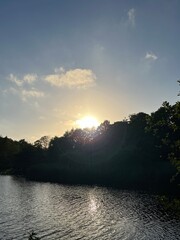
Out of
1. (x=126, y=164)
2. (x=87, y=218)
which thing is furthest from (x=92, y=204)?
(x=126, y=164)

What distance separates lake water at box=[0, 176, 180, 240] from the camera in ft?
177

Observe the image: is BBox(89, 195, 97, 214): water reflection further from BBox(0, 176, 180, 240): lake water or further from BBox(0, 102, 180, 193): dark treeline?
BBox(0, 102, 180, 193): dark treeline

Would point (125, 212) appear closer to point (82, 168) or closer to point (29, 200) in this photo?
point (29, 200)

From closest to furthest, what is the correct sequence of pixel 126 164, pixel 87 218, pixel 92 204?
pixel 87 218, pixel 92 204, pixel 126 164

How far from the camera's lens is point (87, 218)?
67062 millimetres

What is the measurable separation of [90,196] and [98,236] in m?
49.1

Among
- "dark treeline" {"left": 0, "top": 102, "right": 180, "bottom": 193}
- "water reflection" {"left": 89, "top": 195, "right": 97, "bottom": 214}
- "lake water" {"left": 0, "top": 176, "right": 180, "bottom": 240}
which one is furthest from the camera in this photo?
"dark treeline" {"left": 0, "top": 102, "right": 180, "bottom": 193}

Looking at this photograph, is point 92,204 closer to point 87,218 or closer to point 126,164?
point 87,218

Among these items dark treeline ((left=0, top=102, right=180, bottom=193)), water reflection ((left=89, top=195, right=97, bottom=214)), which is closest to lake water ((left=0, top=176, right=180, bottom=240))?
water reflection ((left=89, top=195, right=97, bottom=214))

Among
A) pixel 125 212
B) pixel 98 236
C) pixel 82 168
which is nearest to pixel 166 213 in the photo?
pixel 125 212

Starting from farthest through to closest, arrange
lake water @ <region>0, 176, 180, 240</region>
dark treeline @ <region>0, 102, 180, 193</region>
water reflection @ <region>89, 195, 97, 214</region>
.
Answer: dark treeline @ <region>0, 102, 180, 193</region>
water reflection @ <region>89, 195, 97, 214</region>
lake water @ <region>0, 176, 180, 240</region>

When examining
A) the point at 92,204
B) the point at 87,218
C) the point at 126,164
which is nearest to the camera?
the point at 87,218

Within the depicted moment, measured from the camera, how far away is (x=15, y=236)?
5153cm

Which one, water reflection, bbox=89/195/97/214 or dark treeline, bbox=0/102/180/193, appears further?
dark treeline, bbox=0/102/180/193
